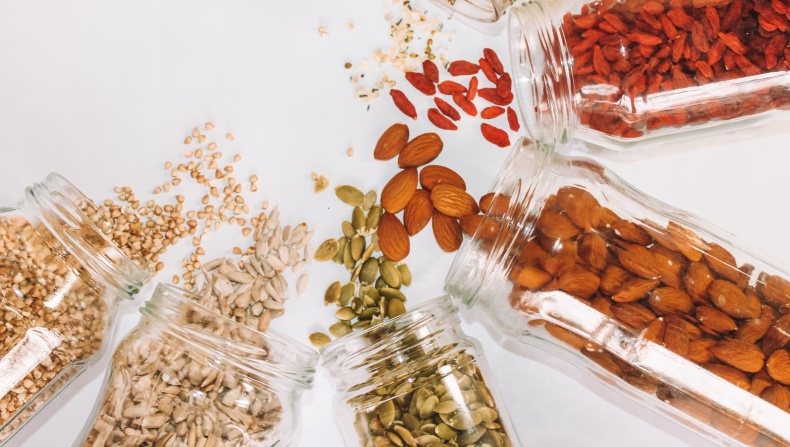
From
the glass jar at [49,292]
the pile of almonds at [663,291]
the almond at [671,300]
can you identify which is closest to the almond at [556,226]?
the pile of almonds at [663,291]

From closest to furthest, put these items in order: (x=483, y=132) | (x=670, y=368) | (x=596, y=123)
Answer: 1. (x=670, y=368)
2. (x=596, y=123)
3. (x=483, y=132)

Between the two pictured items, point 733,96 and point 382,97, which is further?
point 382,97

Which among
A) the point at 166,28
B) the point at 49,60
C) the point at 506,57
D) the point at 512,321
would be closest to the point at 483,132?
the point at 506,57

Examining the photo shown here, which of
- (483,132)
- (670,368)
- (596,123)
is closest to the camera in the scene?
(670,368)

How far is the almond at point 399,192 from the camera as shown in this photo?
91 cm

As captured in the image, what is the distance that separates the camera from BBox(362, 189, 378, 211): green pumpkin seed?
0.93 metres

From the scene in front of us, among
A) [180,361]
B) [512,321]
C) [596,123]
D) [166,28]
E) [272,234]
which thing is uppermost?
[166,28]

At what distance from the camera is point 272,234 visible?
935 millimetres

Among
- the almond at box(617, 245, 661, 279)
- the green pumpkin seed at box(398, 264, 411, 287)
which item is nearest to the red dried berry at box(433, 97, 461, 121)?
the green pumpkin seed at box(398, 264, 411, 287)

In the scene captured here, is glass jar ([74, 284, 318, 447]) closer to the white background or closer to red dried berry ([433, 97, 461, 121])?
the white background

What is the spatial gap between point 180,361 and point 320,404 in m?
0.24

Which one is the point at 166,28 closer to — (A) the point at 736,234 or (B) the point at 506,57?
(B) the point at 506,57

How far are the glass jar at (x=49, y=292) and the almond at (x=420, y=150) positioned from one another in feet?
1.29

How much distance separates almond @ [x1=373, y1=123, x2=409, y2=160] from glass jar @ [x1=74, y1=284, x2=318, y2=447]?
12.6 inches
